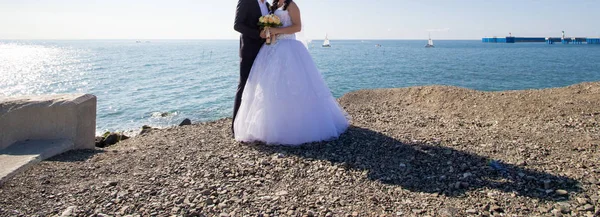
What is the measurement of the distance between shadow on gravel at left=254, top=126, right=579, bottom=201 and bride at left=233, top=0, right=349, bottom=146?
263 millimetres

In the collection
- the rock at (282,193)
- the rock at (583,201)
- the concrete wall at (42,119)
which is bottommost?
the rock at (282,193)

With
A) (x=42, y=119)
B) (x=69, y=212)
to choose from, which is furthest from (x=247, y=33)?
(x=42, y=119)

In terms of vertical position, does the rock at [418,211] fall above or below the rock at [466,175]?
below

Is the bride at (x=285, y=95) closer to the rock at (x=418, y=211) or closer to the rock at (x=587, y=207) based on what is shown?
the rock at (x=418, y=211)

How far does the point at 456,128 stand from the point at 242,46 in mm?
4771

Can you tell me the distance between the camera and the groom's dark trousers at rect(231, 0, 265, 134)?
6680 mm

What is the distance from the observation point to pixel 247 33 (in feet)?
22.1

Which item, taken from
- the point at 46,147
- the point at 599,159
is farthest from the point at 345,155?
the point at 46,147

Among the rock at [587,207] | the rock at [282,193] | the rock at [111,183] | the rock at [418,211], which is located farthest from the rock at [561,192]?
the rock at [111,183]

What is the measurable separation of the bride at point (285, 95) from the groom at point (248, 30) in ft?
0.66

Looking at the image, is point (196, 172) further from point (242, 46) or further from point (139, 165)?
point (242, 46)

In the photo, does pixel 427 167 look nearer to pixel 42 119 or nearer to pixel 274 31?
pixel 274 31

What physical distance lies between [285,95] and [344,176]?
196 cm

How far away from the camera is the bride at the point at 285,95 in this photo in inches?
257
